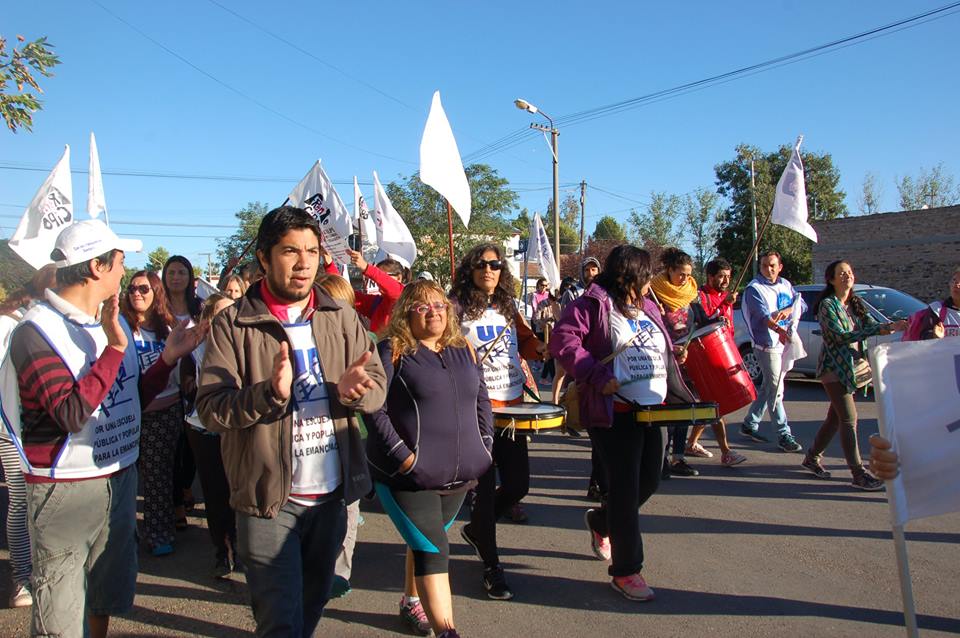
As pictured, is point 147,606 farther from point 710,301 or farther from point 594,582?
point 710,301

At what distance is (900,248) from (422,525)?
27168mm

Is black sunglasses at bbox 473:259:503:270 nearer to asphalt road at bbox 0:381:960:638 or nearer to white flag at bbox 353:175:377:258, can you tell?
asphalt road at bbox 0:381:960:638

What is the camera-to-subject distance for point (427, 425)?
314 cm

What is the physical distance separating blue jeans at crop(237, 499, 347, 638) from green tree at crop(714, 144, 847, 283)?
32.0 meters

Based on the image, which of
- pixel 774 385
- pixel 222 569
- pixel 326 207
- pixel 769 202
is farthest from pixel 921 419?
pixel 769 202

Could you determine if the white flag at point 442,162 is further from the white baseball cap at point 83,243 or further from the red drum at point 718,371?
the white baseball cap at point 83,243

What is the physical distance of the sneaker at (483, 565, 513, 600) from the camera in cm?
389

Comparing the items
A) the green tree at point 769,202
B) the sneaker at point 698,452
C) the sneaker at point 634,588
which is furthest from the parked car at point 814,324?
the green tree at point 769,202

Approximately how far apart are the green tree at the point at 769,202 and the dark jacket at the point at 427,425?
3116 centimetres

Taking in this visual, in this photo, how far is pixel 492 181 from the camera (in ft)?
116

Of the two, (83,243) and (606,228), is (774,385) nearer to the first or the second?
(83,243)

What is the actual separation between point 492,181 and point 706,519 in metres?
31.2

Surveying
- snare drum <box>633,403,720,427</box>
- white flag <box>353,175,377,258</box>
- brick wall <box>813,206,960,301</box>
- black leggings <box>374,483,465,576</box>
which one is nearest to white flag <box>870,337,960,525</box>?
snare drum <box>633,403,720,427</box>

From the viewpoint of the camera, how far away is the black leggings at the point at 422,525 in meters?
3.11
